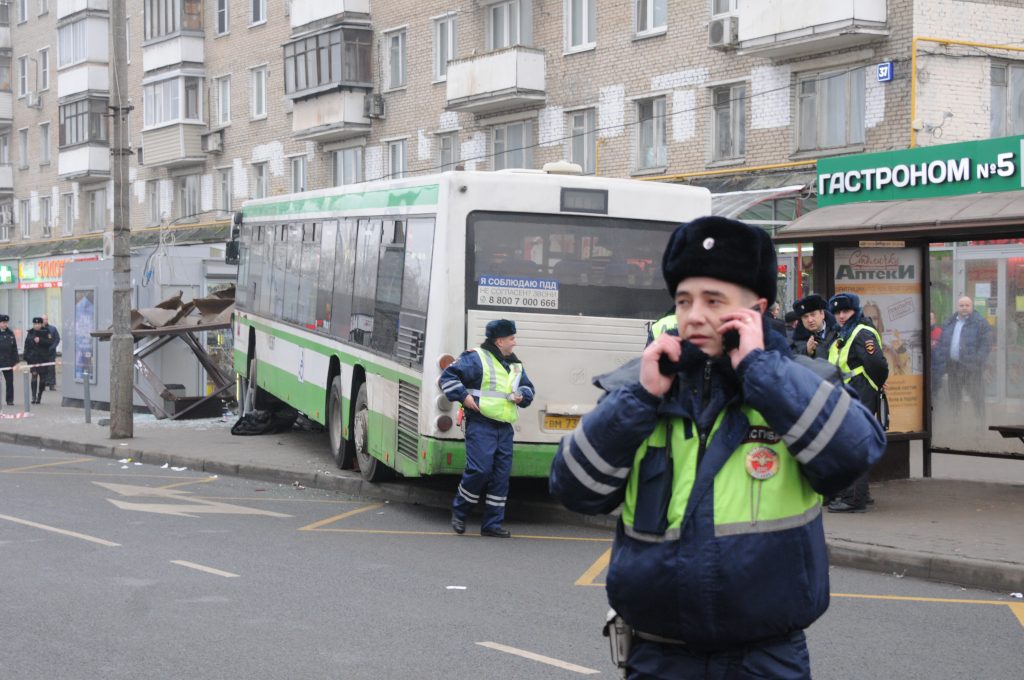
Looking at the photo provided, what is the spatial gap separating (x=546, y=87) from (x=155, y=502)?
20.1 m

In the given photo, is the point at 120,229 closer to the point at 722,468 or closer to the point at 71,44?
the point at 722,468

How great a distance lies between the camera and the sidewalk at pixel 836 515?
10.1 metres

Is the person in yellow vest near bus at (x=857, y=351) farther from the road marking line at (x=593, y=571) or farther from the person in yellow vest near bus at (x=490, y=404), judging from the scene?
the person in yellow vest near bus at (x=490, y=404)

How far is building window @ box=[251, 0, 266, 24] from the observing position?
42.9 m

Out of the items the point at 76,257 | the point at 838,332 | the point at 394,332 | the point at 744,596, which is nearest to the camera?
the point at 744,596

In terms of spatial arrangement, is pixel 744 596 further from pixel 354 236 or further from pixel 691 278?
pixel 354 236

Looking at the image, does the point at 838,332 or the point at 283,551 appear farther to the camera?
the point at 838,332

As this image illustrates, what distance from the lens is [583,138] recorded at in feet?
103

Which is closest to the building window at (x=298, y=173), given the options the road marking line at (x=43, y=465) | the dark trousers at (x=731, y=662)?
the road marking line at (x=43, y=465)

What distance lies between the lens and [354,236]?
1538 centimetres

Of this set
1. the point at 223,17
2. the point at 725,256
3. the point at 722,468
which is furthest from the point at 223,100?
the point at 722,468

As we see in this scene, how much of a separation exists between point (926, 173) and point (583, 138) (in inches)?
709

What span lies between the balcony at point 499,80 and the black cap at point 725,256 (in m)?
28.7

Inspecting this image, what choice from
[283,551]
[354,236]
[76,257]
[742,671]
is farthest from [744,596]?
[76,257]
